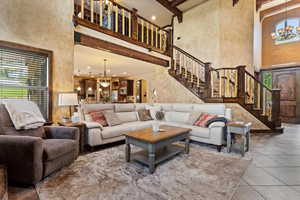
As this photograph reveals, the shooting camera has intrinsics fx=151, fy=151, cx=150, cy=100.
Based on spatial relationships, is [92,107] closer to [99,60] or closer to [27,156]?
[27,156]

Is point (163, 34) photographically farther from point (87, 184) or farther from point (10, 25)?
point (87, 184)

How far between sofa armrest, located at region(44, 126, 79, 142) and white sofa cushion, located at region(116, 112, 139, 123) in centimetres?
164

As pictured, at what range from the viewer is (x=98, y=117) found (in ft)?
11.7

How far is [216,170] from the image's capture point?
232cm

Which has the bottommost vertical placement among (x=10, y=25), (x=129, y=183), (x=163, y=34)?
(x=129, y=183)

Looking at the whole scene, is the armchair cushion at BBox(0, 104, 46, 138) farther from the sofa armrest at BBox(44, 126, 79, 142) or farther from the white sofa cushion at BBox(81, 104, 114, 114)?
the white sofa cushion at BBox(81, 104, 114, 114)

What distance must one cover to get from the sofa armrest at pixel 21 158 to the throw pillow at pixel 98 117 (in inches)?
64.7

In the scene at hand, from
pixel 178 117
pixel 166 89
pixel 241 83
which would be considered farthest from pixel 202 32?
pixel 178 117

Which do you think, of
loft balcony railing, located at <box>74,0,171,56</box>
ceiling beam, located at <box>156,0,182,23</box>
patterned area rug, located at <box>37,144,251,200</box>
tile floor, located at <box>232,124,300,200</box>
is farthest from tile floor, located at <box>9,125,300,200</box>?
ceiling beam, located at <box>156,0,182,23</box>

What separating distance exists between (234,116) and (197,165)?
3099 millimetres

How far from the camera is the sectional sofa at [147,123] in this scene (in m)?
3.16

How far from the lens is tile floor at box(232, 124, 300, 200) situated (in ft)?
5.74

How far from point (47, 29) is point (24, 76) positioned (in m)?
1.10

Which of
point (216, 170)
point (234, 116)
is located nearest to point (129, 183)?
point (216, 170)
